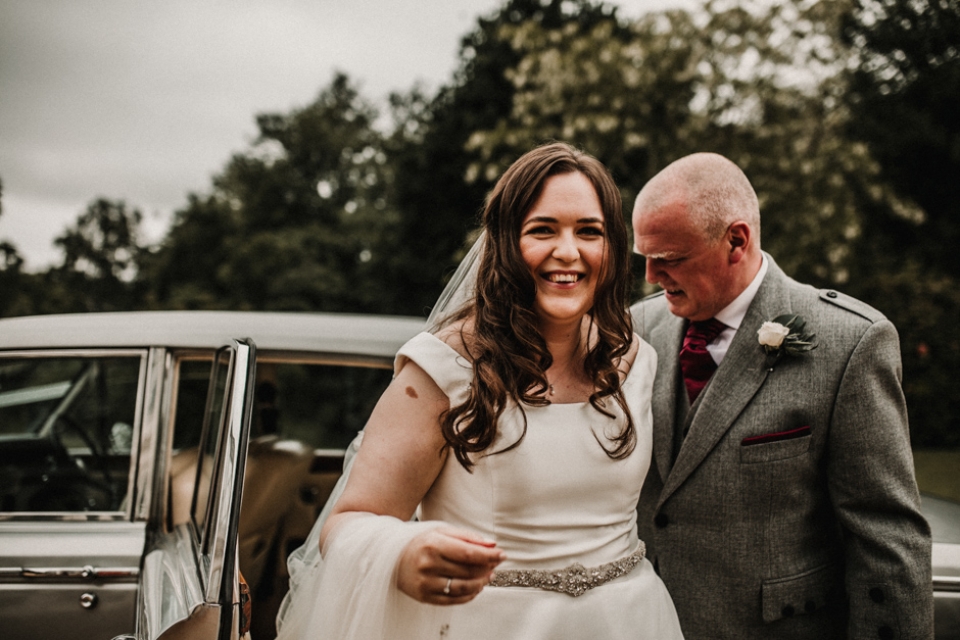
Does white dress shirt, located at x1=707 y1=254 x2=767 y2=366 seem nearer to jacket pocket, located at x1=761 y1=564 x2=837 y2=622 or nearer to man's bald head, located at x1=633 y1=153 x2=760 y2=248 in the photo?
man's bald head, located at x1=633 y1=153 x2=760 y2=248

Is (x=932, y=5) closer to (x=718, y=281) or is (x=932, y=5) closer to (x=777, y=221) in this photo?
(x=777, y=221)

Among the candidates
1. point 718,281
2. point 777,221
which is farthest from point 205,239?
point 718,281

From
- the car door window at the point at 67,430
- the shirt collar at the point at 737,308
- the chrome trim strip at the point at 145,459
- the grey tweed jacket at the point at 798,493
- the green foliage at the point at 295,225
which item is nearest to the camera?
the grey tweed jacket at the point at 798,493

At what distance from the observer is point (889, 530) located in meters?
1.76

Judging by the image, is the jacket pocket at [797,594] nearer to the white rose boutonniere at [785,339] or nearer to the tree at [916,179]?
the white rose boutonniere at [785,339]

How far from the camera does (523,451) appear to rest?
61.4 inches

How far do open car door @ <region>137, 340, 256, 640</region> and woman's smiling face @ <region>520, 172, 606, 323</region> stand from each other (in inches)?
33.0

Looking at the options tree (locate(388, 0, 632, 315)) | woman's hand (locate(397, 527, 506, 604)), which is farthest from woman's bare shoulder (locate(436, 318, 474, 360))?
tree (locate(388, 0, 632, 315))

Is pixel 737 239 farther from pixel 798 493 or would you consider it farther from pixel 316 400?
pixel 316 400

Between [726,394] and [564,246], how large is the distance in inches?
29.4

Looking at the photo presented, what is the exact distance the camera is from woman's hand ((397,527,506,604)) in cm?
119

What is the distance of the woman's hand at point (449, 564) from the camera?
3.91ft

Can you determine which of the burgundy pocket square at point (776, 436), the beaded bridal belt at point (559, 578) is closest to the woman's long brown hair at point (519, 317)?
the beaded bridal belt at point (559, 578)

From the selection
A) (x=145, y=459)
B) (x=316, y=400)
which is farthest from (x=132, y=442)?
(x=316, y=400)
